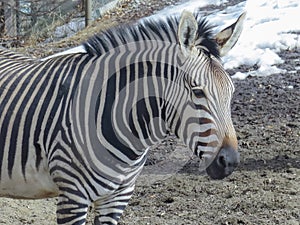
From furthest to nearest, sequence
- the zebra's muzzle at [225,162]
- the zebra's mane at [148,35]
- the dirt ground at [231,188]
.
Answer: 1. the dirt ground at [231,188]
2. the zebra's mane at [148,35]
3. the zebra's muzzle at [225,162]

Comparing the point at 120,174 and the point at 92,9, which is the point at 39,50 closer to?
the point at 92,9

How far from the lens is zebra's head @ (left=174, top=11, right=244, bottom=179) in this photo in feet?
12.0

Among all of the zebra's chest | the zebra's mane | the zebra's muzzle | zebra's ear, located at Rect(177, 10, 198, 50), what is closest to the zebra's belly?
the zebra's chest

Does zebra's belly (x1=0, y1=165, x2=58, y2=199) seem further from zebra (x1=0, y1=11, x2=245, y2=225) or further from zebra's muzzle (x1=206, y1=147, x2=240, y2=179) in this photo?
zebra's muzzle (x1=206, y1=147, x2=240, y2=179)

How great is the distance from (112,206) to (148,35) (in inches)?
45.3

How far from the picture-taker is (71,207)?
3.98 m

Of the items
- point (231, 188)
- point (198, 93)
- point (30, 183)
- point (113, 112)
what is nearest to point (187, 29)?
point (198, 93)

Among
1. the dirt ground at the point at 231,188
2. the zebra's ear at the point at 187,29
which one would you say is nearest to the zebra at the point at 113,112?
the zebra's ear at the point at 187,29

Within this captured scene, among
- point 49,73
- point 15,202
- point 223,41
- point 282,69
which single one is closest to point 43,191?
point 49,73

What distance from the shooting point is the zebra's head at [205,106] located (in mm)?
3668

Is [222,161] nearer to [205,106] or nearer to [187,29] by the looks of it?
[205,106]

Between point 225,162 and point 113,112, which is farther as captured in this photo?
point 113,112

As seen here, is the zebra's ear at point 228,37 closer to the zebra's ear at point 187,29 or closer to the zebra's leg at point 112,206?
the zebra's ear at point 187,29

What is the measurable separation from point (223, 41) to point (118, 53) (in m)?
0.66
